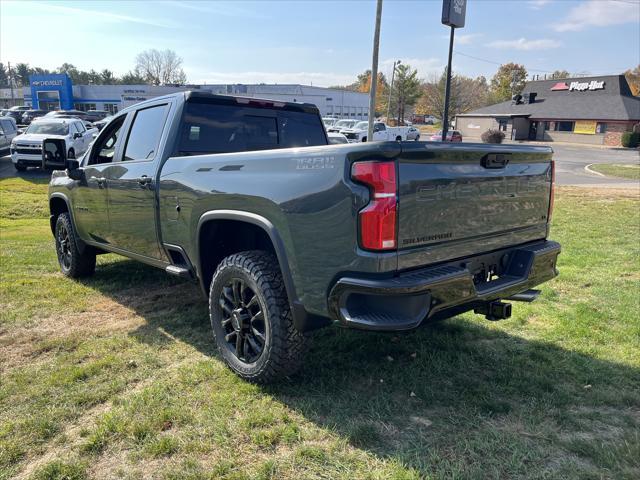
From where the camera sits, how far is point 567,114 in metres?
49.8

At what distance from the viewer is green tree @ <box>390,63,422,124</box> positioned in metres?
79.2

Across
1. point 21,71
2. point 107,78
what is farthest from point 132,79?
point 21,71

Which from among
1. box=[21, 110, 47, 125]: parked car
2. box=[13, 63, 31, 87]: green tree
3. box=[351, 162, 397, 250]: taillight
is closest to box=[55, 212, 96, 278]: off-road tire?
box=[351, 162, 397, 250]: taillight

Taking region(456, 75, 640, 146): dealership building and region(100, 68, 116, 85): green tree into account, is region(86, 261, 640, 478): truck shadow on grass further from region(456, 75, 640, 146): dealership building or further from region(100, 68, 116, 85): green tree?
region(100, 68, 116, 85): green tree

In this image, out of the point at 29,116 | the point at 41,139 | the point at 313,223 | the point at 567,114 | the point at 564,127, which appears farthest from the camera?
the point at 564,127

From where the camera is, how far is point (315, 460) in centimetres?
260

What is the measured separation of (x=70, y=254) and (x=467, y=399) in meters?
4.83

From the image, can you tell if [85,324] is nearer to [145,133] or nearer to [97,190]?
[97,190]

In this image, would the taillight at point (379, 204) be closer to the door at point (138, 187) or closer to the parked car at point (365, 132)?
the door at point (138, 187)

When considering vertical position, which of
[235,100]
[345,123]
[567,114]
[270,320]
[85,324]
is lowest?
[85,324]

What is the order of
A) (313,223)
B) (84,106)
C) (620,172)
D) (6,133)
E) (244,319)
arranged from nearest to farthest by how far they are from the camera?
(313,223) → (244,319) → (6,133) → (620,172) → (84,106)

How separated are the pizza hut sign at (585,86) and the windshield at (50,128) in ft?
170

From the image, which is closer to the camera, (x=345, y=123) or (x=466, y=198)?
(x=466, y=198)

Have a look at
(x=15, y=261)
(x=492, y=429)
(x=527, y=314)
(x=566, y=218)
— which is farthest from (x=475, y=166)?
(x=566, y=218)
